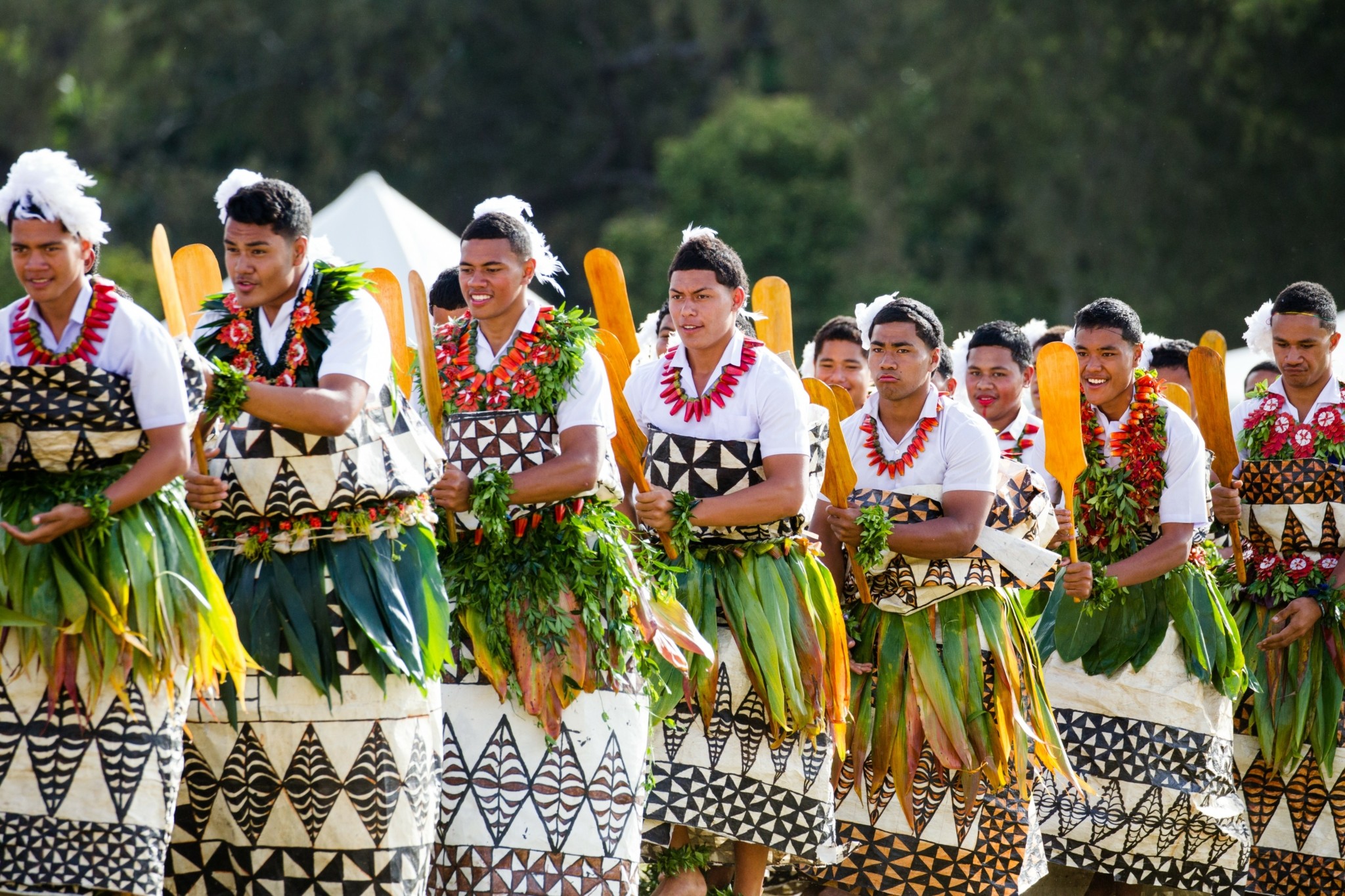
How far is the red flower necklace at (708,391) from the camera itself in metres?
5.55

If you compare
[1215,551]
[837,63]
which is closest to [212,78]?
[837,63]

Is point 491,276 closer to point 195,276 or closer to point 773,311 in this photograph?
point 195,276

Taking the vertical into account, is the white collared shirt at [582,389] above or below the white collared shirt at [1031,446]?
above

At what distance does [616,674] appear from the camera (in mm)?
5148

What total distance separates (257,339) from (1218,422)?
393cm

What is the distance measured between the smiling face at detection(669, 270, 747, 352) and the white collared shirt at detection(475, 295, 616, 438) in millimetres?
481

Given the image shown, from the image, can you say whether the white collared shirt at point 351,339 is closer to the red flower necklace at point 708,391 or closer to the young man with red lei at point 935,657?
the red flower necklace at point 708,391

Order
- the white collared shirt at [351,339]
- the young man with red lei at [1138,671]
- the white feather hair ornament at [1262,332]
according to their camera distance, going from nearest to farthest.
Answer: the white collared shirt at [351,339] < the young man with red lei at [1138,671] < the white feather hair ornament at [1262,332]

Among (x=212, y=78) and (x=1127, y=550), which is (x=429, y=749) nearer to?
(x=1127, y=550)

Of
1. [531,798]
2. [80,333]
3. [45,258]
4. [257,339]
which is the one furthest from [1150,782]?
[45,258]

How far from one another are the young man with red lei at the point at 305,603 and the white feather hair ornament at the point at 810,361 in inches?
114

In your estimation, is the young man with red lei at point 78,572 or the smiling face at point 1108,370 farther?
the smiling face at point 1108,370

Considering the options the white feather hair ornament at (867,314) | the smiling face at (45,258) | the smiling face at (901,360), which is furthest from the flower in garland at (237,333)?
the white feather hair ornament at (867,314)

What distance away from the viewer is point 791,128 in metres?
26.2
